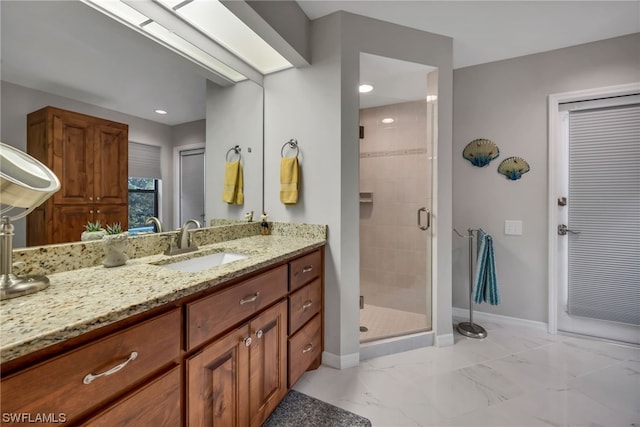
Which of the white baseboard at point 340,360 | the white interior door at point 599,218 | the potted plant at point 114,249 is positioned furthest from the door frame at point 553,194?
the potted plant at point 114,249

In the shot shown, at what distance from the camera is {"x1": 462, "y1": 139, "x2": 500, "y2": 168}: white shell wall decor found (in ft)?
8.49

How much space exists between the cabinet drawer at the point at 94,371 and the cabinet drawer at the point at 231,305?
0.06 m

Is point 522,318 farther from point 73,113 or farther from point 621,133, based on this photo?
point 73,113

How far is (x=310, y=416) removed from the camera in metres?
1.47

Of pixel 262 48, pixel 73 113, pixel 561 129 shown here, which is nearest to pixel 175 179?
pixel 73 113

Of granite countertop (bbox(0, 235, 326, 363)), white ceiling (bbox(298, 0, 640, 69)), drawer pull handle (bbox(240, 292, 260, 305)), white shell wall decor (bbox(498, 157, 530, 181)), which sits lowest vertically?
drawer pull handle (bbox(240, 292, 260, 305))

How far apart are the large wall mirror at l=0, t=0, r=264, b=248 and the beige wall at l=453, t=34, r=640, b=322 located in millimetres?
2099

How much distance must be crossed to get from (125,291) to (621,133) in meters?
3.45

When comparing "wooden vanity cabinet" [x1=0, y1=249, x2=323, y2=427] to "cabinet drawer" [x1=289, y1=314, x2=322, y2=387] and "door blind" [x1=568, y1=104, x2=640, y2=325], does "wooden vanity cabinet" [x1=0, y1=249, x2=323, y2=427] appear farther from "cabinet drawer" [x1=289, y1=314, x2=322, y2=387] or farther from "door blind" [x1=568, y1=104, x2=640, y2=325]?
"door blind" [x1=568, y1=104, x2=640, y2=325]

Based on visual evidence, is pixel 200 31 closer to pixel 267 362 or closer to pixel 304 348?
pixel 267 362

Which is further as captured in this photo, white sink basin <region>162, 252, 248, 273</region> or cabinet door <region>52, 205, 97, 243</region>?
white sink basin <region>162, 252, 248, 273</region>

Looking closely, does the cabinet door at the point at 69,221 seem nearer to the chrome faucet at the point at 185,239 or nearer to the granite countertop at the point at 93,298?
the granite countertop at the point at 93,298

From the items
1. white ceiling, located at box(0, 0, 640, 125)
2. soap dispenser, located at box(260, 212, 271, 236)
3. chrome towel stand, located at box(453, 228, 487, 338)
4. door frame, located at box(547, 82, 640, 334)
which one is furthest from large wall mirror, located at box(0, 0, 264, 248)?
door frame, located at box(547, 82, 640, 334)

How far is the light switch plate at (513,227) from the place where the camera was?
2521 mm
